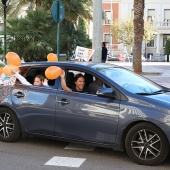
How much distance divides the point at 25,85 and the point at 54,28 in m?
10.7

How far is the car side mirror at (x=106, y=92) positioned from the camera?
20.0 ft

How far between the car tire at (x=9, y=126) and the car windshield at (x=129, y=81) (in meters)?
1.69

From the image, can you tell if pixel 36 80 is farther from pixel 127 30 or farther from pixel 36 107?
pixel 127 30

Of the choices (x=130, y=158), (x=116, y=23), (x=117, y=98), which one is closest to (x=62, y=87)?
(x=117, y=98)

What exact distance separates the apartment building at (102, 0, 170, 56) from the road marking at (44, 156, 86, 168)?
53642mm

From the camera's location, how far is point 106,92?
20.0 feet

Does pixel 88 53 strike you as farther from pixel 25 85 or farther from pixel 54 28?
pixel 54 28

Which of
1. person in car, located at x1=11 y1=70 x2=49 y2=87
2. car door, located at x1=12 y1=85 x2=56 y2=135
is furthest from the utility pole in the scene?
car door, located at x1=12 y1=85 x2=56 y2=135

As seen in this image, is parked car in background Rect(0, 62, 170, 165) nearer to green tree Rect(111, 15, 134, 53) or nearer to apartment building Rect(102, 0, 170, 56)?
green tree Rect(111, 15, 134, 53)

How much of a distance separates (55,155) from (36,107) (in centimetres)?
85

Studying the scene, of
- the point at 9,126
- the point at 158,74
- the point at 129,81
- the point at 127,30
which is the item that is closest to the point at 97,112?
the point at 129,81

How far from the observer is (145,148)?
19.1 feet

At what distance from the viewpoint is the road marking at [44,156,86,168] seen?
5930mm

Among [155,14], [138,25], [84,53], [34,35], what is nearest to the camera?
[84,53]
